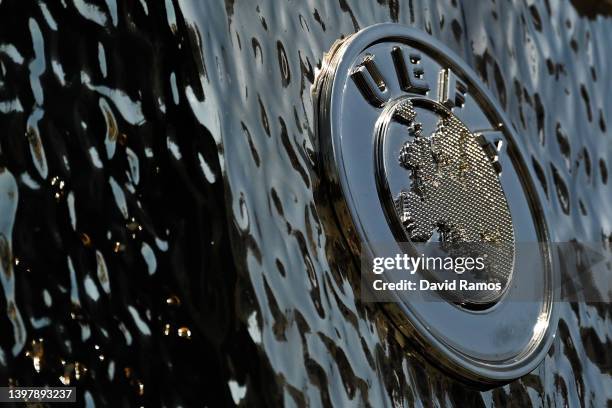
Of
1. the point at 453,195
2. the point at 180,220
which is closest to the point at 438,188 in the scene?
the point at 453,195

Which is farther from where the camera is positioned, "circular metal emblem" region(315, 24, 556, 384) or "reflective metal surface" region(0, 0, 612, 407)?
"circular metal emblem" region(315, 24, 556, 384)

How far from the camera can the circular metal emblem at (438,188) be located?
0.78 m

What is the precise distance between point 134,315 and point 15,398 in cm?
8

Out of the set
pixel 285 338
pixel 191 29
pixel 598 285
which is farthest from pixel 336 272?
pixel 598 285

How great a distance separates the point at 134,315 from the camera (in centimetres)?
64

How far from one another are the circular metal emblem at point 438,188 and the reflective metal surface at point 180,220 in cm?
2

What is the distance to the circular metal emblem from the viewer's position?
778mm

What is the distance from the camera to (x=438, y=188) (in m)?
0.84

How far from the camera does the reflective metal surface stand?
2.02ft

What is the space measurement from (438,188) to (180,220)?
0.24 meters

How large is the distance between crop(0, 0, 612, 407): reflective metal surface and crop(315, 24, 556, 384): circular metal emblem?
0.05 ft

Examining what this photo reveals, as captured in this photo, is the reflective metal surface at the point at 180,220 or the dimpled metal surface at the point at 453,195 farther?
the dimpled metal surface at the point at 453,195

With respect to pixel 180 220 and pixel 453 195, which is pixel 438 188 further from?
pixel 180 220

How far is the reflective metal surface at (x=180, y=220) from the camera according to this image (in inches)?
24.3
